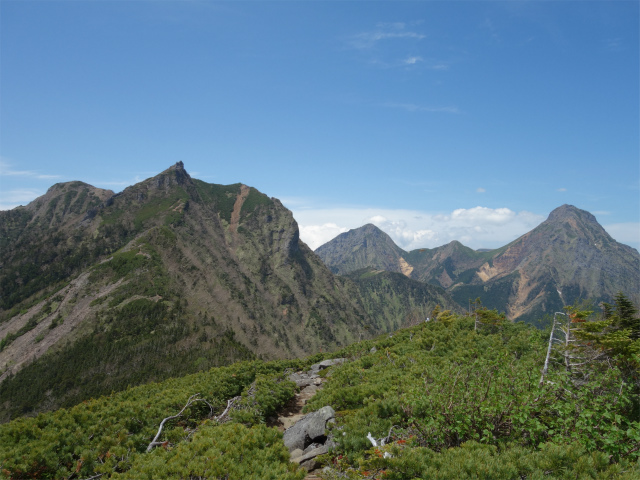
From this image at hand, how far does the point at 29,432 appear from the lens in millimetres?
13141

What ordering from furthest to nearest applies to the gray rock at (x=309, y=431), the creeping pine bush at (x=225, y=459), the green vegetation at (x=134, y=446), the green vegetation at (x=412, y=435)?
1. the gray rock at (x=309, y=431)
2. the green vegetation at (x=134, y=446)
3. the creeping pine bush at (x=225, y=459)
4. the green vegetation at (x=412, y=435)

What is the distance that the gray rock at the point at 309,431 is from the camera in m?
15.4

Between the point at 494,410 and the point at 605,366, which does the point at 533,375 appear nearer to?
the point at 494,410

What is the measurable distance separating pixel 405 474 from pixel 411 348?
2059 centimetres

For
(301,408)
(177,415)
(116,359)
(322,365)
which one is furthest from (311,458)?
(116,359)

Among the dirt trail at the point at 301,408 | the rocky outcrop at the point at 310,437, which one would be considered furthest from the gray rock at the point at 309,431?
the dirt trail at the point at 301,408

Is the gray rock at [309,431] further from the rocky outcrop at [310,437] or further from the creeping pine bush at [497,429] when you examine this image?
the creeping pine bush at [497,429]

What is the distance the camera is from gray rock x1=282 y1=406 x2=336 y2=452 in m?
15.4

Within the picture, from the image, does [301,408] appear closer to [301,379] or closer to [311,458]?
[301,379]

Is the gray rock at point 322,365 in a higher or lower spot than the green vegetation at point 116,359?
higher

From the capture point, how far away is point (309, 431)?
51.2 feet

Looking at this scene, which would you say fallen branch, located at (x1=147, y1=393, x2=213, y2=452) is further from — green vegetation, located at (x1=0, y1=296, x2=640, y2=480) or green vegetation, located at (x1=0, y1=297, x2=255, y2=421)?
green vegetation, located at (x1=0, y1=297, x2=255, y2=421)

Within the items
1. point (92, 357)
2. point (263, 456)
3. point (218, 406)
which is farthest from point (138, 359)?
point (263, 456)

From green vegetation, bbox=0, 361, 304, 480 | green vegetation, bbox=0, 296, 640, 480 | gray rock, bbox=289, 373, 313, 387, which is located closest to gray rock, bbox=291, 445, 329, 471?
green vegetation, bbox=0, 296, 640, 480
